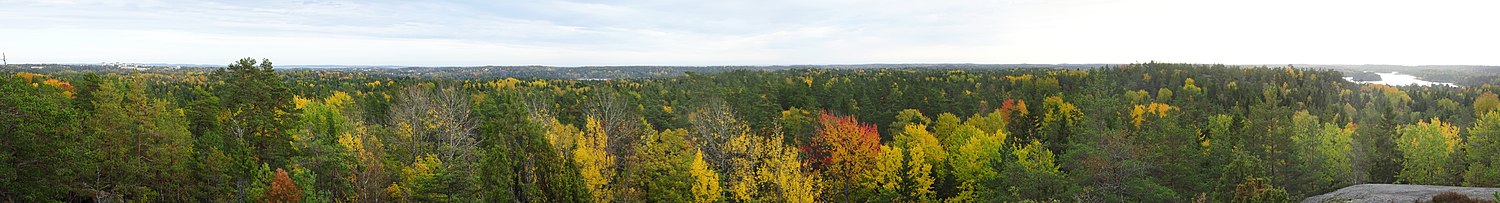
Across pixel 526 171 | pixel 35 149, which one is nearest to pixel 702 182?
pixel 526 171

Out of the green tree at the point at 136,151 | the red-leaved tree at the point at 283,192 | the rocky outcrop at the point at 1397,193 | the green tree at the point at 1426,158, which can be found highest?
the green tree at the point at 136,151

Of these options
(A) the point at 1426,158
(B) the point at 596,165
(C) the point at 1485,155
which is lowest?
(A) the point at 1426,158

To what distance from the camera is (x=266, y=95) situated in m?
32.8

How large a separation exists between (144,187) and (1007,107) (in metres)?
68.6

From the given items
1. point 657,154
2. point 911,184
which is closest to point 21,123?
point 657,154

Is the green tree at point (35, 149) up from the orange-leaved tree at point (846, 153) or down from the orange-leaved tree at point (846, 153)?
up

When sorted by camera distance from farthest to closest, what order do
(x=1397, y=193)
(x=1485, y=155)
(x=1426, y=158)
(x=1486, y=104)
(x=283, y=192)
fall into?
1. (x=1486, y=104)
2. (x=1426, y=158)
3. (x=1485, y=155)
4. (x=1397, y=193)
5. (x=283, y=192)

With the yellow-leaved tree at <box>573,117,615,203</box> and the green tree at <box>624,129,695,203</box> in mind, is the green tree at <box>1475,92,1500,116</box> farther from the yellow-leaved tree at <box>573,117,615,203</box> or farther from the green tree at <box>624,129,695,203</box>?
the yellow-leaved tree at <box>573,117,615,203</box>

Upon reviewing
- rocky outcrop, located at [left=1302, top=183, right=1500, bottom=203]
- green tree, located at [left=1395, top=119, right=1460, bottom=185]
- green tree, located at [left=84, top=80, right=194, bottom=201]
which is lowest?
green tree, located at [left=1395, top=119, right=1460, bottom=185]

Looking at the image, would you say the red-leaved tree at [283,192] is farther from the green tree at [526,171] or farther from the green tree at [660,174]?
the green tree at [660,174]

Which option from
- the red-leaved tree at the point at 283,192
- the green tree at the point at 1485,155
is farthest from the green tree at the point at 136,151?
the green tree at the point at 1485,155

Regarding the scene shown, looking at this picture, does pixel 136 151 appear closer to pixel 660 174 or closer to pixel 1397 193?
pixel 660 174

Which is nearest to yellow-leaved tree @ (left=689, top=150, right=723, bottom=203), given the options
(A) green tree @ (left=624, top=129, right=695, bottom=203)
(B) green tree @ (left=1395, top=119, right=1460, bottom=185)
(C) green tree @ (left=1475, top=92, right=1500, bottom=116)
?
(A) green tree @ (left=624, top=129, right=695, bottom=203)

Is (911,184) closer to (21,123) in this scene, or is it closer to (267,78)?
(267,78)
